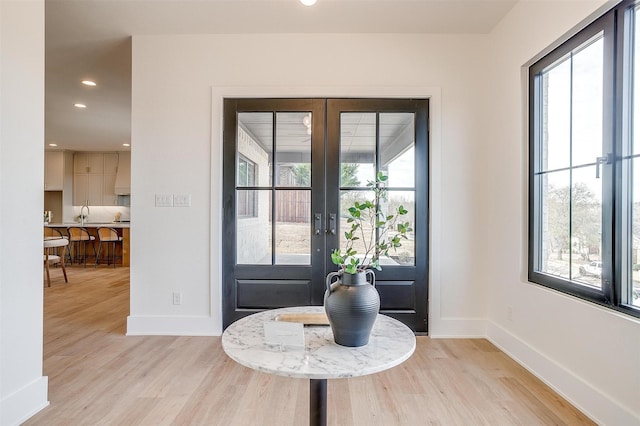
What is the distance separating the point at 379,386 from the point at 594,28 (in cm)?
247

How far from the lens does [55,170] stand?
316 inches

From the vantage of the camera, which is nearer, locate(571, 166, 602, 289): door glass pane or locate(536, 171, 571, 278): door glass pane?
locate(571, 166, 602, 289): door glass pane

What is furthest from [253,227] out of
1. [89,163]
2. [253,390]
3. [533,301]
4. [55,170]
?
[55,170]

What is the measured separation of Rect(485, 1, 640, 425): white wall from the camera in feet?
5.46

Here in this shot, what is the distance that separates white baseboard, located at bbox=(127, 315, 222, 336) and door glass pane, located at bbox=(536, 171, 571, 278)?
2.65m

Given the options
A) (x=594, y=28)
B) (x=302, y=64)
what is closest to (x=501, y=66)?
(x=594, y=28)

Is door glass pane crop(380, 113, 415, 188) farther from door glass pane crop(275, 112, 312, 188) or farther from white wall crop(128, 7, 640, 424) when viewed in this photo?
door glass pane crop(275, 112, 312, 188)

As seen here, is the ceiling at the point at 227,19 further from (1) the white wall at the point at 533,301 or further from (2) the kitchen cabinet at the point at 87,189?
(2) the kitchen cabinet at the point at 87,189

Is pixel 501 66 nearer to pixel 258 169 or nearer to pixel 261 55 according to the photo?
pixel 261 55

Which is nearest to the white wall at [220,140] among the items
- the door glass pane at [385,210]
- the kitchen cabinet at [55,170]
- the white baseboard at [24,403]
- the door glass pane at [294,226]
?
the door glass pane at [385,210]

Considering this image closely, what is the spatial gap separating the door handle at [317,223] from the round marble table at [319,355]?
1601 millimetres

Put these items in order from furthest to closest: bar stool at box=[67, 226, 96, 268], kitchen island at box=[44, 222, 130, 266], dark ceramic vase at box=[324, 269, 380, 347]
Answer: kitchen island at box=[44, 222, 130, 266] < bar stool at box=[67, 226, 96, 268] < dark ceramic vase at box=[324, 269, 380, 347]

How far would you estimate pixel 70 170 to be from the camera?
820 centimetres

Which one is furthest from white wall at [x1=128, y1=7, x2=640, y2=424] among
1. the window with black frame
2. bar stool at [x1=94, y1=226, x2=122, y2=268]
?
bar stool at [x1=94, y1=226, x2=122, y2=268]
